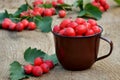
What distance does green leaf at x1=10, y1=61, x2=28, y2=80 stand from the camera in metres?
1.53

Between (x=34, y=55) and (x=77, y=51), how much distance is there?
207 millimetres

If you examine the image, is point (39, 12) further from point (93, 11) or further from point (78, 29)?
point (78, 29)

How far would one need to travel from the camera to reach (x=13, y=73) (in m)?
1.55

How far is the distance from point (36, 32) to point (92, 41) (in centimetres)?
56

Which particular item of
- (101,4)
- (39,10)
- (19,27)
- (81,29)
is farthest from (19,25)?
(81,29)

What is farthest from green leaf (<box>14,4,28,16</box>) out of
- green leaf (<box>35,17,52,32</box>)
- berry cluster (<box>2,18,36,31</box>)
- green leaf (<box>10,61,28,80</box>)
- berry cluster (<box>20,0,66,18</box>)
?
green leaf (<box>10,61,28,80</box>)

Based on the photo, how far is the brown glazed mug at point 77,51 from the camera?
1.54m

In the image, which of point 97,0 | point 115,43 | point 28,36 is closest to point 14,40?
point 28,36

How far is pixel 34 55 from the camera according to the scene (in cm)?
168

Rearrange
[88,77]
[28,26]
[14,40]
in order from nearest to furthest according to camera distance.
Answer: [88,77] < [14,40] < [28,26]

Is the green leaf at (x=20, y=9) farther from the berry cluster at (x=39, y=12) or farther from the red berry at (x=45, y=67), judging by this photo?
the red berry at (x=45, y=67)

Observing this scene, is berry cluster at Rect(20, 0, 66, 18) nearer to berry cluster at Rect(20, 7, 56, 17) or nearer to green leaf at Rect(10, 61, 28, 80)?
berry cluster at Rect(20, 7, 56, 17)

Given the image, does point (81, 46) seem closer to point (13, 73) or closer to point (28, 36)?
point (13, 73)

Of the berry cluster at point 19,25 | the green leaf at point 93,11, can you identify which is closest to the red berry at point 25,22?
the berry cluster at point 19,25
